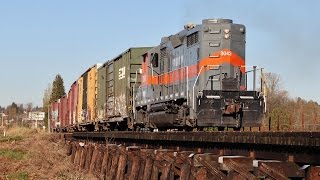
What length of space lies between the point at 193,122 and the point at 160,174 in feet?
11.7

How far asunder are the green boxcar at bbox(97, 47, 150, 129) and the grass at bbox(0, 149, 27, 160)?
172 inches

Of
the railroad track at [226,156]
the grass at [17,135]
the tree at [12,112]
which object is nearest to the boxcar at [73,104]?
the grass at [17,135]

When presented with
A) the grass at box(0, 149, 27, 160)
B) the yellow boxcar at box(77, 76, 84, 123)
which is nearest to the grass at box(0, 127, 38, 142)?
the yellow boxcar at box(77, 76, 84, 123)

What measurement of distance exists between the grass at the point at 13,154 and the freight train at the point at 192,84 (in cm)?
525

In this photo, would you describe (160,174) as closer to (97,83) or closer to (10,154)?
(10,154)

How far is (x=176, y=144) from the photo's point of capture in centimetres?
1071

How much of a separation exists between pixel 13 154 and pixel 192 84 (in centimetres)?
1356

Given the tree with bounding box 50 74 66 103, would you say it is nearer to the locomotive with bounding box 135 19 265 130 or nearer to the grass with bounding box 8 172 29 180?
the grass with bounding box 8 172 29 180

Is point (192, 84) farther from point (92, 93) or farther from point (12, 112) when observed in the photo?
point (12, 112)

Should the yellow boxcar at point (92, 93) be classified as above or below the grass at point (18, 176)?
above

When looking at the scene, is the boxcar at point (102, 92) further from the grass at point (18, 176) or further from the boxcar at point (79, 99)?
the grass at point (18, 176)

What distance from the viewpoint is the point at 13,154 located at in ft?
82.4

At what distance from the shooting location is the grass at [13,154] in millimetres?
23800

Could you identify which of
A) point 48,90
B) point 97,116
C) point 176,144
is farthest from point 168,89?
point 48,90
